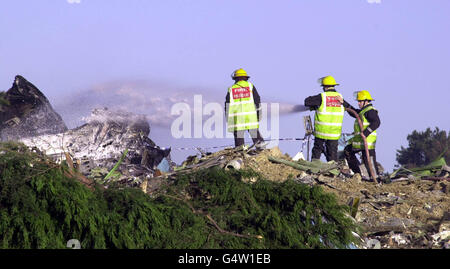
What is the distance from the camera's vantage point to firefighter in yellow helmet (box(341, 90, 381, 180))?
49.5 feet

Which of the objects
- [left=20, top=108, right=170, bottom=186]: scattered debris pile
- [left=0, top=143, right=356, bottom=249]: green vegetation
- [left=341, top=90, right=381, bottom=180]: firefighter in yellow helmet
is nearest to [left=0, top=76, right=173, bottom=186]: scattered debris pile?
[left=20, top=108, right=170, bottom=186]: scattered debris pile

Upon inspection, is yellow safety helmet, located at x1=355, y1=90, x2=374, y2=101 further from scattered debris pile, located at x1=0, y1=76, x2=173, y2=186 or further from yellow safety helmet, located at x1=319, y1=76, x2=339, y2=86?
scattered debris pile, located at x1=0, y1=76, x2=173, y2=186

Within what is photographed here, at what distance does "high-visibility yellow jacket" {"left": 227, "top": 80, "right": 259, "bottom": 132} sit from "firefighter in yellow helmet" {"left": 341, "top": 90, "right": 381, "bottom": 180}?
1874 mm

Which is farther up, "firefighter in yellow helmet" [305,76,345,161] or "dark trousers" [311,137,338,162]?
"firefighter in yellow helmet" [305,76,345,161]

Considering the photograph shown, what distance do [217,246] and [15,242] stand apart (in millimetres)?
2307

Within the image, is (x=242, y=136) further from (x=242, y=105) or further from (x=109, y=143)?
(x=109, y=143)

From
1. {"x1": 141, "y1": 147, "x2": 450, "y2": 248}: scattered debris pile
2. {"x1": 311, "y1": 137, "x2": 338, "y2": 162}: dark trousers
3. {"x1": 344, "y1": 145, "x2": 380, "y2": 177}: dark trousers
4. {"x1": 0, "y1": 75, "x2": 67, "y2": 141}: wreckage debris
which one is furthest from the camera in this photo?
{"x1": 0, "y1": 75, "x2": 67, "y2": 141}: wreckage debris

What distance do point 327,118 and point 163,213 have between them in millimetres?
6754

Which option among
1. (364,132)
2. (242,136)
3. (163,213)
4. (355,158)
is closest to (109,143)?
(242,136)

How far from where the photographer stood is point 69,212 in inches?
339

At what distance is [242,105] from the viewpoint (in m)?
15.1

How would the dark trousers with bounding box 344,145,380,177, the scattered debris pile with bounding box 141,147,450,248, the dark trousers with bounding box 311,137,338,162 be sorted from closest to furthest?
the scattered debris pile with bounding box 141,147,450,248 < the dark trousers with bounding box 344,145,380,177 < the dark trousers with bounding box 311,137,338,162

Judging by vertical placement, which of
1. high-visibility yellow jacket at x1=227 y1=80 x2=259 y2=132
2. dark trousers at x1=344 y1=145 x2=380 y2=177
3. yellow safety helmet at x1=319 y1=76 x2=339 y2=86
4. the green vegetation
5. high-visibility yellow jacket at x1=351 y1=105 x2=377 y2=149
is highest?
yellow safety helmet at x1=319 y1=76 x2=339 y2=86
